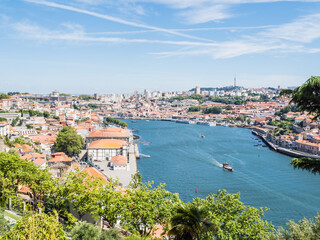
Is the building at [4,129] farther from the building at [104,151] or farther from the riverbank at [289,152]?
the riverbank at [289,152]

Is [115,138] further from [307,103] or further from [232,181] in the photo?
[307,103]

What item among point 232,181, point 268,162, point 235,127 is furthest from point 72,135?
point 235,127

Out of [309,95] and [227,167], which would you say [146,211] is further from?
[227,167]

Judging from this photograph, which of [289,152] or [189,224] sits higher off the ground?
[189,224]

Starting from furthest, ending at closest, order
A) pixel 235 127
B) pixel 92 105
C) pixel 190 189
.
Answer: pixel 92 105 → pixel 235 127 → pixel 190 189

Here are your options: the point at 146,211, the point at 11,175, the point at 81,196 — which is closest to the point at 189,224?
the point at 146,211

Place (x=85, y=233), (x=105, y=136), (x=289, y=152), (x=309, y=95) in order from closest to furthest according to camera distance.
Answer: (x=309, y=95) → (x=85, y=233) → (x=105, y=136) → (x=289, y=152)
